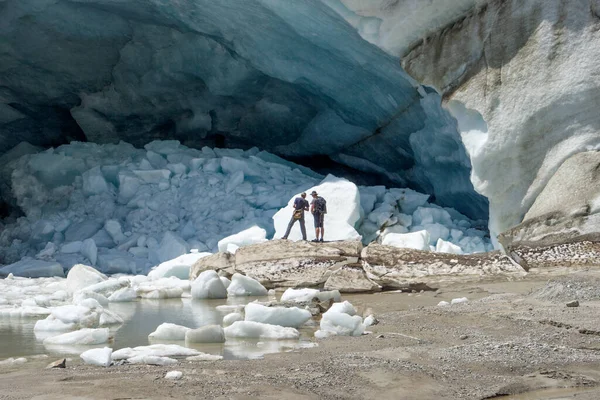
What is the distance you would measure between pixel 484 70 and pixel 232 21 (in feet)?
15.0

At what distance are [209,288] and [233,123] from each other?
7208mm

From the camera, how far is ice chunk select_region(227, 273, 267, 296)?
661cm

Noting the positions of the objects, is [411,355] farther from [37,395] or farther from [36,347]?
[36,347]

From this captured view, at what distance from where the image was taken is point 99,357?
3.14m

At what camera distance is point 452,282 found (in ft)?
20.4

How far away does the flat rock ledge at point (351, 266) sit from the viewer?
250 inches

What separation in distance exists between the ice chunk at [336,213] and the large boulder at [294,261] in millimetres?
2191

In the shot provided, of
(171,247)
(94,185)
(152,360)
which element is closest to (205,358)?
(152,360)

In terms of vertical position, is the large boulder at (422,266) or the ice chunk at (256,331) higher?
the large boulder at (422,266)

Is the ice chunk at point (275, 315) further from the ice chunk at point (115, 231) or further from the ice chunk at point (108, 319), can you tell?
the ice chunk at point (115, 231)

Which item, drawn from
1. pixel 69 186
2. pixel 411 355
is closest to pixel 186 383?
pixel 411 355

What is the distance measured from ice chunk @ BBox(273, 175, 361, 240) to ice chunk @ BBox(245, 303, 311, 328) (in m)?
5.11

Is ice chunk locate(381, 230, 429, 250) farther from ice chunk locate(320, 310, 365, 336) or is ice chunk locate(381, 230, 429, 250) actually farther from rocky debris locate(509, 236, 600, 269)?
ice chunk locate(320, 310, 365, 336)

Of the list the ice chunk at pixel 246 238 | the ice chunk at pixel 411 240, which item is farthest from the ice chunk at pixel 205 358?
the ice chunk at pixel 246 238
